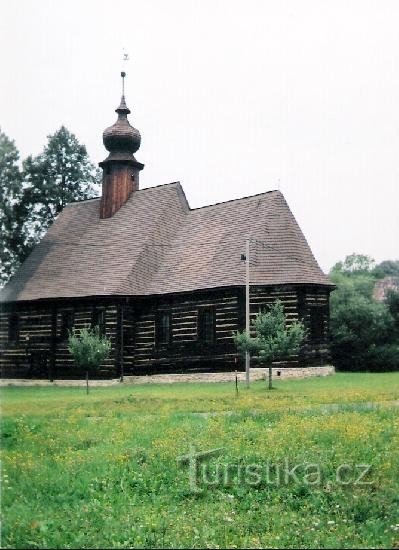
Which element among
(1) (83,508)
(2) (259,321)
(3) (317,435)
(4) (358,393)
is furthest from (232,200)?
(1) (83,508)

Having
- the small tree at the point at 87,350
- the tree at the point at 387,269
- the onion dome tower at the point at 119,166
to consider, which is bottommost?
the small tree at the point at 87,350

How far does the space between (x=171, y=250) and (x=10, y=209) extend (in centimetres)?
1990

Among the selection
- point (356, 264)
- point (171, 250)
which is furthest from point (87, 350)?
point (356, 264)

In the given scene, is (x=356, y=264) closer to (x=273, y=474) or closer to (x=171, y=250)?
(x=171, y=250)

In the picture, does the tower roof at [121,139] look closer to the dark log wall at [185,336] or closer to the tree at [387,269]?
the dark log wall at [185,336]

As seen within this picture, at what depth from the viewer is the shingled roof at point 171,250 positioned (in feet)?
91.4

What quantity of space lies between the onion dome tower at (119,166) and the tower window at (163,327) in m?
6.32

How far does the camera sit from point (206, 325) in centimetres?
2809

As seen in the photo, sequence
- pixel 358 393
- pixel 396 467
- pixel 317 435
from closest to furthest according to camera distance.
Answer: pixel 396 467 < pixel 317 435 < pixel 358 393

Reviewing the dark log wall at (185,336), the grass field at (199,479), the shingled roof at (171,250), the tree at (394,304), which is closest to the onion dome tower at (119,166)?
the shingled roof at (171,250)

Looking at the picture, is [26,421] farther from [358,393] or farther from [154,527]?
[358,393]

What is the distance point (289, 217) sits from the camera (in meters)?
29.4

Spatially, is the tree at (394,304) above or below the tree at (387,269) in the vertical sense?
below

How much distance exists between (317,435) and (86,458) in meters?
3.73
